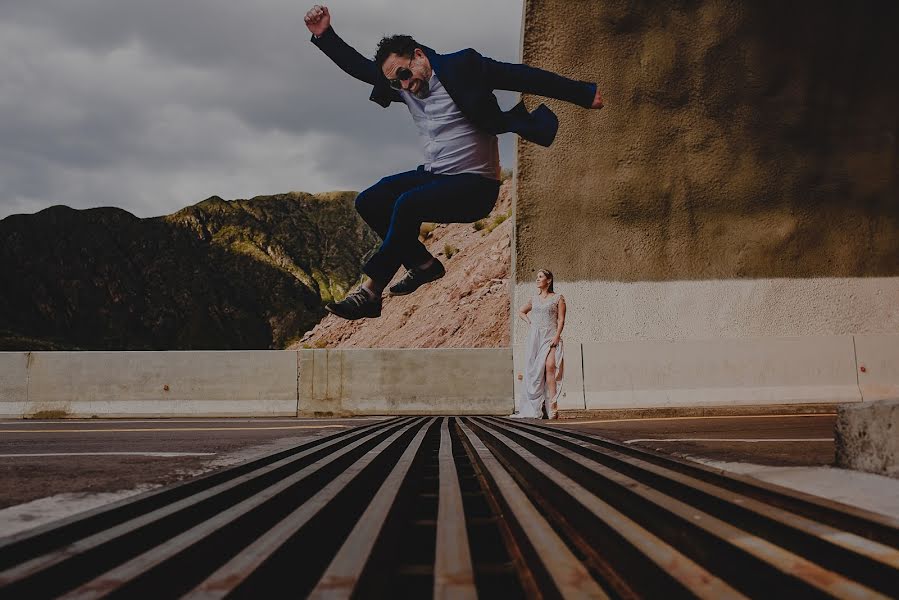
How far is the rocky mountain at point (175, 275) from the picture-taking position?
3659 inches

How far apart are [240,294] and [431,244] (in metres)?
69.7

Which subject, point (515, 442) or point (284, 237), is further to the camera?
point (284, 237)

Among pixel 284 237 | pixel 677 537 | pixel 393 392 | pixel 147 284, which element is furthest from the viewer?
pixel 284 237

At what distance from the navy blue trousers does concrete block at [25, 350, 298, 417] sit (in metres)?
2.86

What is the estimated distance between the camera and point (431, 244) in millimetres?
36844

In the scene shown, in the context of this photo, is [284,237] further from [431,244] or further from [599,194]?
[599,194]

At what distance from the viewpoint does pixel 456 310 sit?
79.1 ft

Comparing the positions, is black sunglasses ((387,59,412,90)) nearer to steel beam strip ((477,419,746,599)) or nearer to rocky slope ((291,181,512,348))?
rocky slope ((291,181,512,348))

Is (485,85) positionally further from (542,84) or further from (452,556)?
(452,556)

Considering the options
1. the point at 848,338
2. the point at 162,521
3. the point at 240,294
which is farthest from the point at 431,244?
the point at 240,294

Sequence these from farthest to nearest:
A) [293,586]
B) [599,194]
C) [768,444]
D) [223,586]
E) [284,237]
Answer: [284,237]
[599,194]
[768,444]
[293,586]
[223,586]

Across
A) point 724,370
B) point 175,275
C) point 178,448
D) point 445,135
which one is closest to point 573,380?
point 724,370

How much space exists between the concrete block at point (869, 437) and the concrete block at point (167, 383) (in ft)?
30.8

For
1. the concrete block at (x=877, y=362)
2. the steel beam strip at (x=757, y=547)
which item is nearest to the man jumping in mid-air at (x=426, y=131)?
the concrete block at (x=877, y=362)
